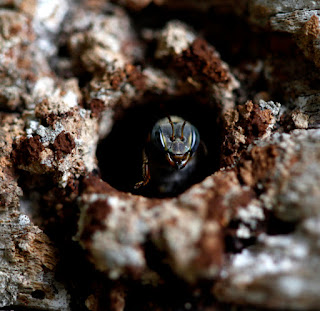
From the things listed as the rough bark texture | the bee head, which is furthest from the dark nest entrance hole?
the bee head

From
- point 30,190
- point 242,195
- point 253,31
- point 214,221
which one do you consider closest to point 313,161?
point 242,195

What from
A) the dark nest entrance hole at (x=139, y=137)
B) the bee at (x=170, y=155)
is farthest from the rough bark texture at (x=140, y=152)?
the bee at (x=170, y=155)

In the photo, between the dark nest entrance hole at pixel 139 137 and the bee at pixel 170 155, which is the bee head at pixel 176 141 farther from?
the dark nest entrance hole at pixel 139 137

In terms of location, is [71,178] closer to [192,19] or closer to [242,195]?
[242,195]

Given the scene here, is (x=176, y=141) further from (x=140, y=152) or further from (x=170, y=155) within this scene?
(x=140, y=152)

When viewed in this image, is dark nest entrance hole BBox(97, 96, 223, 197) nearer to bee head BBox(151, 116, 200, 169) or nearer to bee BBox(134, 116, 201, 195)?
bee BBox(134, 116, 201, 195)

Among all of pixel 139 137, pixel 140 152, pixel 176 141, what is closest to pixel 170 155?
pixel 176 141
